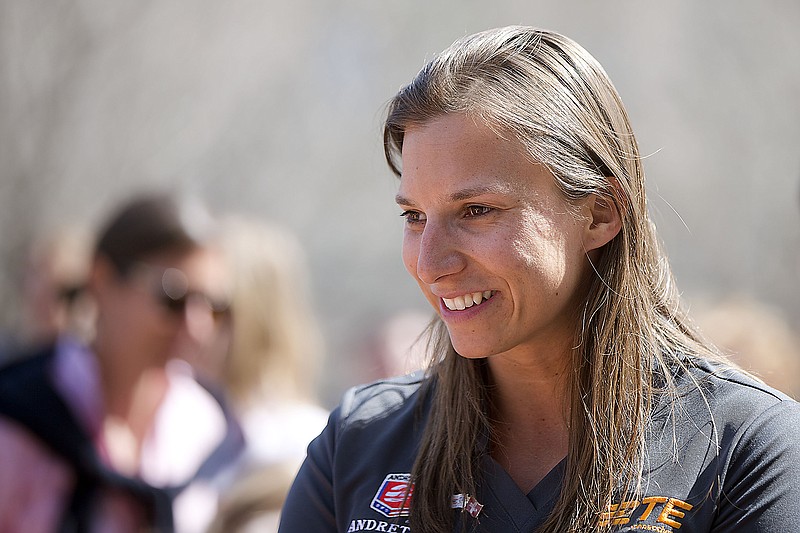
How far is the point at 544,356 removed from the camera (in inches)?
86.0

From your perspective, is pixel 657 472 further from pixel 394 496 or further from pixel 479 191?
pixel 479 191

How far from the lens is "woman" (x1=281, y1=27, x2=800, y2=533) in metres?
1.97

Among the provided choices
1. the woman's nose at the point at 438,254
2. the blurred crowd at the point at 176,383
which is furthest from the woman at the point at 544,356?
the blurred crowd at the point at 176,383

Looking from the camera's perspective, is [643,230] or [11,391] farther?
[11,391]

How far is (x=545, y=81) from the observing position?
2092 millimetres

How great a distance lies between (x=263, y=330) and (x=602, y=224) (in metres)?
2.41

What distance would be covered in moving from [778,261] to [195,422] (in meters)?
8.84

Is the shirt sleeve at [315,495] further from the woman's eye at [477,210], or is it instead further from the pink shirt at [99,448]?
Result: the pink shirt at [99,448]

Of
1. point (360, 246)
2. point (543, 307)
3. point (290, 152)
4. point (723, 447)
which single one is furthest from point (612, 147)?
point (360, 246)

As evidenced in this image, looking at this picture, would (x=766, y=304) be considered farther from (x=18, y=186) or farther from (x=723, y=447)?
(x=723, y=447)

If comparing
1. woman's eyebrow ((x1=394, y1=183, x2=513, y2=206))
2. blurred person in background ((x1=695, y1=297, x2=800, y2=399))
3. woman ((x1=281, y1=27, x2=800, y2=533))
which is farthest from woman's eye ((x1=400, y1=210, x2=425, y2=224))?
blurred person in background ((x1=695, y1=297, x2=800, y2=399))

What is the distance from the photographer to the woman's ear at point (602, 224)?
2156 millimetres

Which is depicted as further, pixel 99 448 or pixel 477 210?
pixel 99 448

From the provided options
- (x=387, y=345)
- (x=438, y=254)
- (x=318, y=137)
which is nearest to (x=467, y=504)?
(x=438, y=254)
